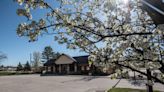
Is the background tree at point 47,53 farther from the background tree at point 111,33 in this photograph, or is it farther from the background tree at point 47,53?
the background tree at point 111,33

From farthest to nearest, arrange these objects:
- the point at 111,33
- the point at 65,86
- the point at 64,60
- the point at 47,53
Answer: the point at 47,53, the point at 64,60, the point at 65,86, the point at 111,33

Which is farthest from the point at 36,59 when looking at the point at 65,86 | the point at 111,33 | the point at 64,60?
the point at 111,33

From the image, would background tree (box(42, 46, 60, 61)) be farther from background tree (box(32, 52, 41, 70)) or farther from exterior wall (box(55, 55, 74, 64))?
exterior wall (box(55, 55, 74, 64))

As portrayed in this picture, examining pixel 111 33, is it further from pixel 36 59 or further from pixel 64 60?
pixel 36 59

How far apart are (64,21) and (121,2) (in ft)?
3.22

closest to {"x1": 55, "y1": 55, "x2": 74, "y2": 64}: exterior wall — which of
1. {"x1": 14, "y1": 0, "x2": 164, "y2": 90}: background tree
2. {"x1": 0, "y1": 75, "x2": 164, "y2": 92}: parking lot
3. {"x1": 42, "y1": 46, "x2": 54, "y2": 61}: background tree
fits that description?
{"x1": 0, "y1": 75, "x2": 164, "y2": 92}: parking lot

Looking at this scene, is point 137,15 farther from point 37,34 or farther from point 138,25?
point 37,34

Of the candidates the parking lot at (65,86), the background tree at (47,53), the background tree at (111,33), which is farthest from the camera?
the background tree at (47,53)

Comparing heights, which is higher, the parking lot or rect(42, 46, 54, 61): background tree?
rect(42, 46, 54, 61): background tree

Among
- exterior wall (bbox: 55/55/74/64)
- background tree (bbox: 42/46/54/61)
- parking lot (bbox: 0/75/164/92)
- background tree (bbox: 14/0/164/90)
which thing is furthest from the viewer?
background tree (bbox: 42/46/54/61)

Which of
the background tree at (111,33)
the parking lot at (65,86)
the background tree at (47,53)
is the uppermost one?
the background tree at (47,53)

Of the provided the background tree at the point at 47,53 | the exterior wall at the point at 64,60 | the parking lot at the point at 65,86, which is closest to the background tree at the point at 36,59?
the background tree at the point at 47,53

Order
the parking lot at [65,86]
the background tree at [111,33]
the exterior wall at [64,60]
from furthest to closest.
→ the exterior wall at [64,60] → the parking lot at [65,86] → the background tree at [111,33]

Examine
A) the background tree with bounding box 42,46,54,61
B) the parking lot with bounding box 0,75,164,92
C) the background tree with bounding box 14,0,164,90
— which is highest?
the background tree with bounding box 42,46,54,61
